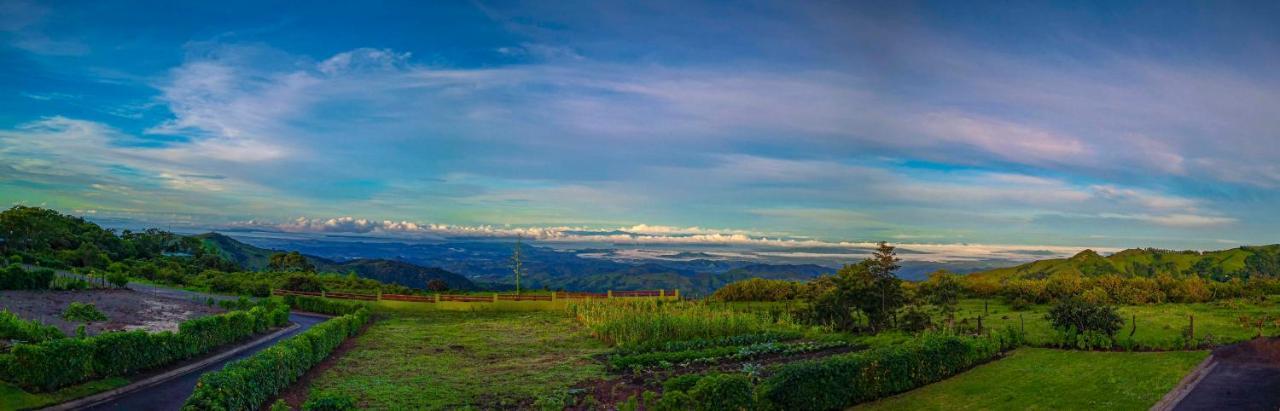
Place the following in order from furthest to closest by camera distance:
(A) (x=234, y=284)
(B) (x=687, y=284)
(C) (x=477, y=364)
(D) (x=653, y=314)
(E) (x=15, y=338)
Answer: (B) (x=687, y=284), (A) (x=234, y=284), (D) (x=653, y=314), (C) (x=477, y=364), (E) (x=15, y=338)

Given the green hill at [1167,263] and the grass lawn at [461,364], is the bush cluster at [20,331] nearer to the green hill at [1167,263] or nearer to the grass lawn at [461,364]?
the grass lawn at [461,364]

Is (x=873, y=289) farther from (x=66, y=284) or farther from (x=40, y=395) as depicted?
(x=66, y=284)

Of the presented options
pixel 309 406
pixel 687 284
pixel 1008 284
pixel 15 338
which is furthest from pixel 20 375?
pixel 687 284

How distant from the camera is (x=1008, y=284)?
40.4 metres

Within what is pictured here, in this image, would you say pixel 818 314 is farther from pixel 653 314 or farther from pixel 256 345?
pixel 256 345

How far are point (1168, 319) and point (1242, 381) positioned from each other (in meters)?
12.6

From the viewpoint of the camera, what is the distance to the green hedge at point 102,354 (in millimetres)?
17391

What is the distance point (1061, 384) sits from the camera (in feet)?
61.3

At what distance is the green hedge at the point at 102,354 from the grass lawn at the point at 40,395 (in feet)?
0.90

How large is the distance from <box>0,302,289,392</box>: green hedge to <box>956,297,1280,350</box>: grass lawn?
30040 mm

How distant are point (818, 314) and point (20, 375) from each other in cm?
2918

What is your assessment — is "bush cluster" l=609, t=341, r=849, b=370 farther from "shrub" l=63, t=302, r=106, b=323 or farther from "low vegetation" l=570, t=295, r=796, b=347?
"shrub" l=63, t=302, r=106, b=323

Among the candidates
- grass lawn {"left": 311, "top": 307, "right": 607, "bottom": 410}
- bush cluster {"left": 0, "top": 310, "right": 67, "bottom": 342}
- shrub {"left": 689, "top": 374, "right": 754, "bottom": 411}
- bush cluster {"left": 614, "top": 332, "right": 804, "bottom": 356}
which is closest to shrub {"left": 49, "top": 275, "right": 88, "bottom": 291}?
grass lawn {"left": 311, "top": 307, "right": 607, "bottom": 410}

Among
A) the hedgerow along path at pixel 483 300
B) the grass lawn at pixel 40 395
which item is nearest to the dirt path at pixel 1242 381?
the grass lawn at pixel 40 395
